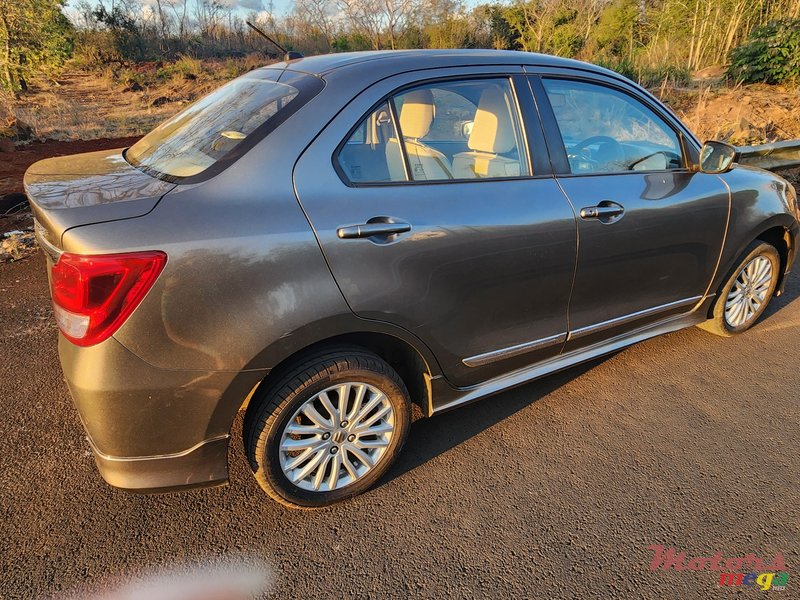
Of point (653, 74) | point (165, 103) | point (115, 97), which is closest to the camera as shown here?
point (653, 74)

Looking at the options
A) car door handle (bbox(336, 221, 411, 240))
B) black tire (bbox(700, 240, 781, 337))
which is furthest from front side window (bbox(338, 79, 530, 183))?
black tire (bbox(700, 240, 781, 337))

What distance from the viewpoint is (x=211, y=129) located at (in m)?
2.30

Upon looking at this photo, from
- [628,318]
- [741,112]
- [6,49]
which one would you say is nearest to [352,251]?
[628,318]

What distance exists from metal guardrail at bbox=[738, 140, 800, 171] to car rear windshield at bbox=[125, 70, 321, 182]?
6107mm

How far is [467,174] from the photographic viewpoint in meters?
2.46

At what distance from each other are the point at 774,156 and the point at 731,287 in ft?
15.0

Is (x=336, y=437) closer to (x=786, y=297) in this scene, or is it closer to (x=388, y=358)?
(x=388, y=358)

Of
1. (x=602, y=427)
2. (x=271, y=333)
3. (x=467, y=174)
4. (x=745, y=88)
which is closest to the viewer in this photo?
(x=271, y=333)

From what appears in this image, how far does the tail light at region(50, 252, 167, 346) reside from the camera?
1689 mm

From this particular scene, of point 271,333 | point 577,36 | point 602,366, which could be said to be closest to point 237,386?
point 271,333

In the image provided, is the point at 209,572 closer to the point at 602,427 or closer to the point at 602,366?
the point at 602,427

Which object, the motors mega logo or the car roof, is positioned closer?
the motors mega logo

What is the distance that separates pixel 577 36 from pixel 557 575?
27349 mm

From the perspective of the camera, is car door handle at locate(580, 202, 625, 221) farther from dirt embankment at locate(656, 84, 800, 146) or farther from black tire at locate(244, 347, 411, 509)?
dirt embankment at locate(656, 84, 800, 146)
